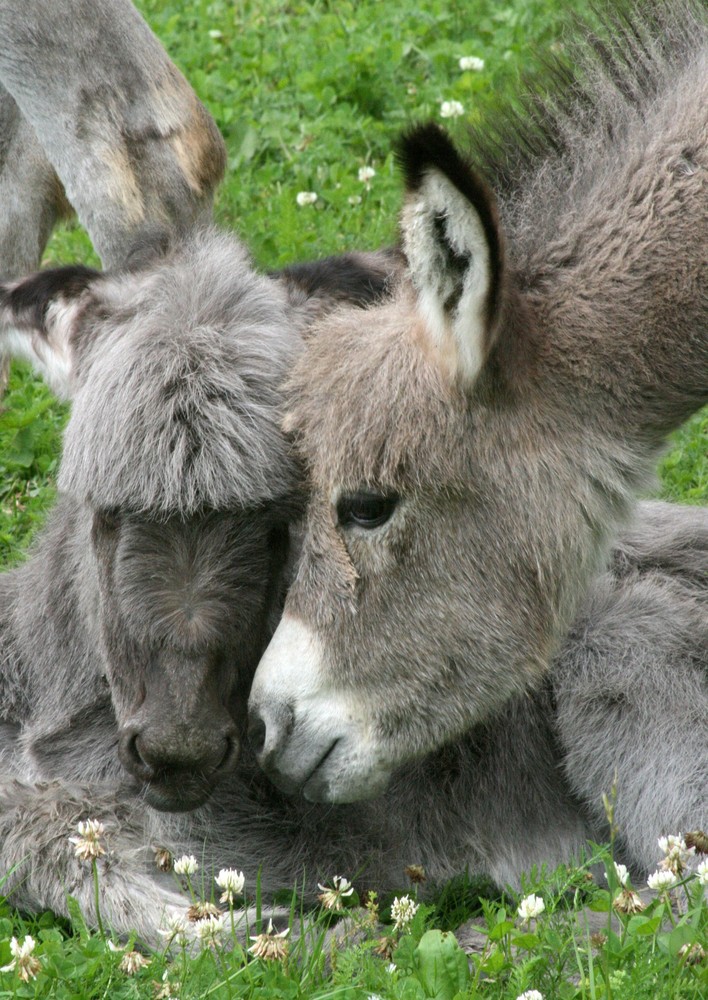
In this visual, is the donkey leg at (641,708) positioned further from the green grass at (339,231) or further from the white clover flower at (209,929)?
the white clover flower at (209,929)

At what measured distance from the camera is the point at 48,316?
4.35 meters

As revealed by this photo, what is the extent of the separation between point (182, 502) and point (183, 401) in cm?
28

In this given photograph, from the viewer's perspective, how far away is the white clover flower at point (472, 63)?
331 inches

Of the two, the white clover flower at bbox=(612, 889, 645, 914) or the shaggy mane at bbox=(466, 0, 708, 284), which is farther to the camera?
the shaggy mane at bbox=(466, 0, 708, 284)

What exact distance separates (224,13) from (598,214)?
6.18 m

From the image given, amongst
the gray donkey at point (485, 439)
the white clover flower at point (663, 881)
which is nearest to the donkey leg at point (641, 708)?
the gray donkey at point (485, 439)

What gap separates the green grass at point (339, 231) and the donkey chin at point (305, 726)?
0.38m

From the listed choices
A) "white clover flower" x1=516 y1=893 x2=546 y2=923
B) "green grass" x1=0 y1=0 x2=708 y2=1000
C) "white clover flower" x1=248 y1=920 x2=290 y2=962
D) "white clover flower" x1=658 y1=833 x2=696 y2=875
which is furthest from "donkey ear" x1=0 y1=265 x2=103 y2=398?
"white clover flower" x1=658 y1=833 x2=696 y2=875

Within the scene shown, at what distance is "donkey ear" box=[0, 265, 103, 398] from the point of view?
4.32 meters

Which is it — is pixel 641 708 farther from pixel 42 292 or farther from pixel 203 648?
pixel 42 292

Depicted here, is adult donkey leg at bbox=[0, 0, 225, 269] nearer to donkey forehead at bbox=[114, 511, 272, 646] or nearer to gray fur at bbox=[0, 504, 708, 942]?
donkey forehead at bbox=[114, 511, 272, 646]

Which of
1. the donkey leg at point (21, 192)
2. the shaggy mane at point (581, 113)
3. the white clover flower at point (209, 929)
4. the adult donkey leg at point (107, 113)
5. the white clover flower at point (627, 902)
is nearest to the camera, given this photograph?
the white clover flower at point (209, 929)

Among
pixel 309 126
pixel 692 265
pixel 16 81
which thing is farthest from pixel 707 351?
pixel 309 126

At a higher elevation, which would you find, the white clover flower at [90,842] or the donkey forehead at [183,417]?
the donkey forehead at [183,417]
